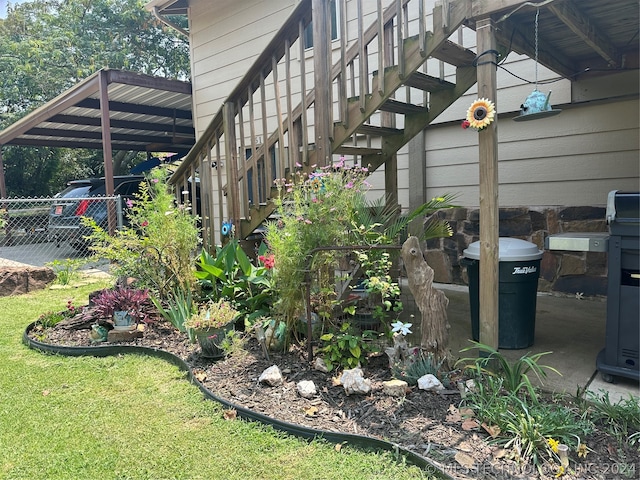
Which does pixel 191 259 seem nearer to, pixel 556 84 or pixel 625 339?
pixel 625 339

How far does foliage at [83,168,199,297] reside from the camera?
4.16 metres

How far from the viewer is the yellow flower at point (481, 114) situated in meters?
2.64

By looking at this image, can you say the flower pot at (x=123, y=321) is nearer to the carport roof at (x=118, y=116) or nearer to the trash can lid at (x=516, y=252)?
the trash can lid at (x=516, y=252)

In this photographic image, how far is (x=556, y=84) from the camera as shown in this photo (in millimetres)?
4781

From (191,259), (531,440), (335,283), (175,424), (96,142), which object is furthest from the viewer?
(96,142)

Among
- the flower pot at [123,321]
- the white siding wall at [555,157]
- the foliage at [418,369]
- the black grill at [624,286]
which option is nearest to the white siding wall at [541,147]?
the white siding wall at [555,157]

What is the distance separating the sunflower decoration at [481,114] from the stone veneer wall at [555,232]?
2376mm

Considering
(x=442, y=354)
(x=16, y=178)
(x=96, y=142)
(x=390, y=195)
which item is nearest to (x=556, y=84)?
(x=390, y=195)

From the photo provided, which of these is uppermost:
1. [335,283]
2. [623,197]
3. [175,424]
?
[623,197]

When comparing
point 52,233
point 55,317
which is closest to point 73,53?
point 52,233

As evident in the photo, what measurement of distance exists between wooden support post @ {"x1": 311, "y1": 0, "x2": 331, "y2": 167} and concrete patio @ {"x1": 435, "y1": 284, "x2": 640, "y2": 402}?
1839 millimetres

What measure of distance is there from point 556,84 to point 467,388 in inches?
145

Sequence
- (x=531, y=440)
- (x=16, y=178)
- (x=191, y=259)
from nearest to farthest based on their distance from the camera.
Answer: (x=531, y=440) → (x=191, y=259) → (x=16, y=178)

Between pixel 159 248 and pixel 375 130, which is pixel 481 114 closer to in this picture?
pixel 375 130
